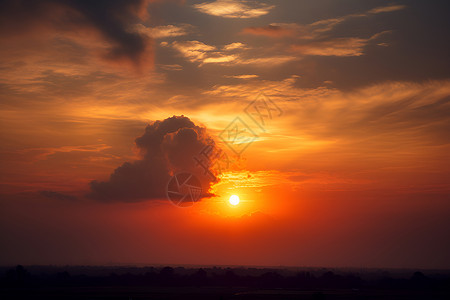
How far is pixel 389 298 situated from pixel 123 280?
104 meters

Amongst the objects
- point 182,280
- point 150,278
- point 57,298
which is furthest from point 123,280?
point 57,298

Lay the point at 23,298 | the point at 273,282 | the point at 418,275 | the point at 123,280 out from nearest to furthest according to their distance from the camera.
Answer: the point at 23,298 → the point at 273,282 → the point at 123,280 → the point at 418,275

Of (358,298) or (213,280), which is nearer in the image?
(358,298)

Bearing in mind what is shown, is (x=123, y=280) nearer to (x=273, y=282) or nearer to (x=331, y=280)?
(x=273, y=282)

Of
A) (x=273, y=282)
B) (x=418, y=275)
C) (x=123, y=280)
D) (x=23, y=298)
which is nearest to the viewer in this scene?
(x=23, y=298)

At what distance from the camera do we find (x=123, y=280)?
166 m

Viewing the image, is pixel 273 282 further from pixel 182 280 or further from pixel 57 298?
pixel 57 298

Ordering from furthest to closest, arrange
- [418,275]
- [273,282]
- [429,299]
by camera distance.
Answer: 1. [418,275]
2. [273,282]
3. [429,299]

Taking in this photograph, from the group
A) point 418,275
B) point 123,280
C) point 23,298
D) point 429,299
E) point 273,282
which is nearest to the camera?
point 23,298

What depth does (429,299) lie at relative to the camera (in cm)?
9350

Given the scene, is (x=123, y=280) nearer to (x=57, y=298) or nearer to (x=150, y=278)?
(x=150, y=278)

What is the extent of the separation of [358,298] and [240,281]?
234 ft

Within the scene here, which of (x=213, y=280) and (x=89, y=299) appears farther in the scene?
(x=213, y=280)

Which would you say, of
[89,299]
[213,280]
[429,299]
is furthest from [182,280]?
[429,299]
